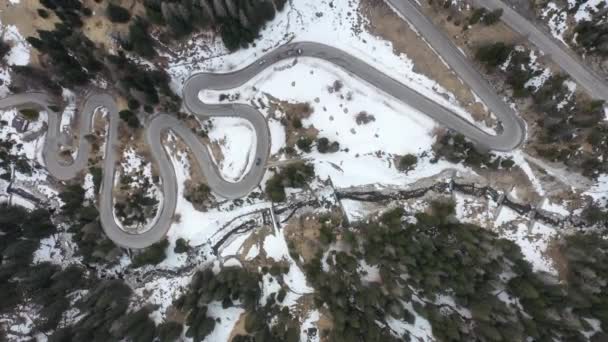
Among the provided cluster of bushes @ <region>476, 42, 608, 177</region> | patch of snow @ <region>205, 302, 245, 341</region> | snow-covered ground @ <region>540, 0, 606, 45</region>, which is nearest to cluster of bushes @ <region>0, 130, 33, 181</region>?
patch of snow @ <region>205, 302, 245, 341</region>

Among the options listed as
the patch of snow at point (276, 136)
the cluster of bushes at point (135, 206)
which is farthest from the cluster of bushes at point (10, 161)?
the patch of snow at point (276, 136)

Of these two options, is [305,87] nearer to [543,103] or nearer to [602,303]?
[543,103]

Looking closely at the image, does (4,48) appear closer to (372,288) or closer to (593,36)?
(372,288)

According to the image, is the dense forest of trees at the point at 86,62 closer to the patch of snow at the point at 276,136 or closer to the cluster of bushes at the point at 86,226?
the cluster of bushes at the point at 86,226

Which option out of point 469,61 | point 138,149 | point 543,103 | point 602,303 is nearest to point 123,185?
point 138,149

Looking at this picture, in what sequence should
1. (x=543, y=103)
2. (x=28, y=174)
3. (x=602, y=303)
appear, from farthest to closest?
1. (x=28, y=174)
2. (x=543, y=103)
3. (x=602, y=303)

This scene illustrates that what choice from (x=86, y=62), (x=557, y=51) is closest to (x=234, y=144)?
(x=86, y=62)
